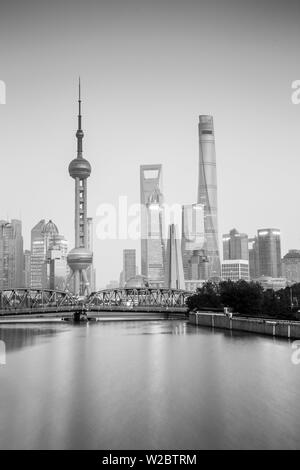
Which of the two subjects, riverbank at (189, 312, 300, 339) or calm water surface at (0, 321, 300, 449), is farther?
riverbank at (189, 312, 300, 339)

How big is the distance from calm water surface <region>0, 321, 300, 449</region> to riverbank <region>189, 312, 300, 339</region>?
334cm

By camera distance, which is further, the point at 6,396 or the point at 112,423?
the point at 6,396

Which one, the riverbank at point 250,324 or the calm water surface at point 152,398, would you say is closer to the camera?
the calm water surface at point 152,398

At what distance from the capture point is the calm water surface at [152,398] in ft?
78.4

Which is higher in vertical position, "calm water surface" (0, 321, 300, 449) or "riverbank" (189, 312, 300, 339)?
"riverbank" (189, 312, 300, 339)

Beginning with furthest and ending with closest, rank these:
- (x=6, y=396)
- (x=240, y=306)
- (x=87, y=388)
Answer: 1. (x=240, y=306)
2. (x=87, y=388)
3. (x=6, y=396)

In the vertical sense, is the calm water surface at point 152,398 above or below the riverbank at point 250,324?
below

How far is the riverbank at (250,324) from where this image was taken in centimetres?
6010

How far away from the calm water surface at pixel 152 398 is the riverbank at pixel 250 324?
11.0 ft

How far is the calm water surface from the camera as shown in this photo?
78.4ft

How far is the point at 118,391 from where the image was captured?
34.3m
